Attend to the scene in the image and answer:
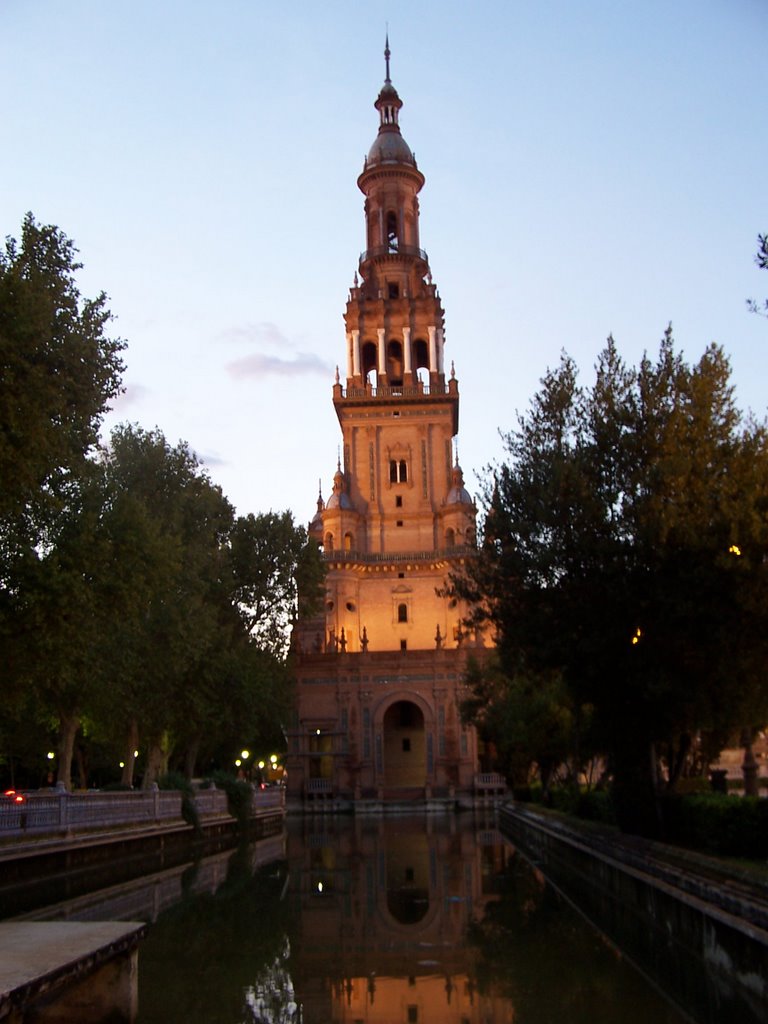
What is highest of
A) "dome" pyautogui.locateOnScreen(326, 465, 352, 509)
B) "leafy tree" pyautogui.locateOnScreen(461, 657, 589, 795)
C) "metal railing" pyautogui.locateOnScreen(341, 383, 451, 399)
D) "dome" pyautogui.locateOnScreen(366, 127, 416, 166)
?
"dome" pyautogui.locateOnScreen(366, 127, 416, 166)

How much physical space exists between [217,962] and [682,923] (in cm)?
551

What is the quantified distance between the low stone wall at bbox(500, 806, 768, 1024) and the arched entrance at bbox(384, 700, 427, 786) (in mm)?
52308

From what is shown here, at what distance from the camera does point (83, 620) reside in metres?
21.0

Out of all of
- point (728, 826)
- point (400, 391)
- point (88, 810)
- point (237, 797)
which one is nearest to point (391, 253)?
point (400, 391)

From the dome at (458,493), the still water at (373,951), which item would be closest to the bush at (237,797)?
the still water at (373,951)

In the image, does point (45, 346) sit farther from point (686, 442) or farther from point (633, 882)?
point (633, 882)

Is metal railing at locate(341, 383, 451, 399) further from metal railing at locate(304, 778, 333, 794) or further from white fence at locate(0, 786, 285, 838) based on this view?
white fence at locate(0, 786, 285, 838)

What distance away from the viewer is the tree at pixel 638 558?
17.2m

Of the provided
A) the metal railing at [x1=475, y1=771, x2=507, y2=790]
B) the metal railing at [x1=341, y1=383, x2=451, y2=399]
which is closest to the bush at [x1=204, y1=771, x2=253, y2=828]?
the metal railing at [x1=475, y1=771, x2=507, y2=790]

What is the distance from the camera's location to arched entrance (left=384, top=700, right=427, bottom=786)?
7094cm

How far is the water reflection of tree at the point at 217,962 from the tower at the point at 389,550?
1879 inches

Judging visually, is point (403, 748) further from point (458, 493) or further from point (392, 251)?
point (392, 251)

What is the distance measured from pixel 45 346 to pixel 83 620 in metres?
5.58

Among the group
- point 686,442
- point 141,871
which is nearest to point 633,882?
point 686,442
